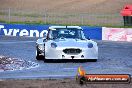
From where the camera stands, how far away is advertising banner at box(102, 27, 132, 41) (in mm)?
36491

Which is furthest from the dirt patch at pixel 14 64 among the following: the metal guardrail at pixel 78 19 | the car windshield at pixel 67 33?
the metal guardrail at pixel 78 19

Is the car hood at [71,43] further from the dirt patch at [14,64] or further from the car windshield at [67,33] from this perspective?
the dirt patch at [14,64]

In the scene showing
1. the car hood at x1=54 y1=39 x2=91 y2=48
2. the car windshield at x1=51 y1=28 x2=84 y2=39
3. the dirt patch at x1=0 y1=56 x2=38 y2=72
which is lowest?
the dirt patch at x1=0 y1=56 x2=38 y2=72

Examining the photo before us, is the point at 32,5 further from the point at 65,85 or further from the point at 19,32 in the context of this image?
the point at 65,85

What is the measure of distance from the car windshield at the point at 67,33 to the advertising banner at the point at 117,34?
16.0 m

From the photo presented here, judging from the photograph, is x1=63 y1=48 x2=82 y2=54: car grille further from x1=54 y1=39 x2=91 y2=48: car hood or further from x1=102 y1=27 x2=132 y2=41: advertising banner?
x1=102 y1=27 x2=132 y2=41: advertising banner

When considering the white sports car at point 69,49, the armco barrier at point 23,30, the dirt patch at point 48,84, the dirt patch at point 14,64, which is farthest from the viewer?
the armco barrier at point 23,30

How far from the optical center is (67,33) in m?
20.5

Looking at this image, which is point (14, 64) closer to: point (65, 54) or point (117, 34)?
point (65, 54)

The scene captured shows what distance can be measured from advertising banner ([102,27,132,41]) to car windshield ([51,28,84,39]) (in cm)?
1599

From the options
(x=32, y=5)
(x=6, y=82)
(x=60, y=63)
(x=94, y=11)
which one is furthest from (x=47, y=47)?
(x=32, y=5)

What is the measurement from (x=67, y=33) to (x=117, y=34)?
16959mm

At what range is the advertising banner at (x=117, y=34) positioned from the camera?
36.5m

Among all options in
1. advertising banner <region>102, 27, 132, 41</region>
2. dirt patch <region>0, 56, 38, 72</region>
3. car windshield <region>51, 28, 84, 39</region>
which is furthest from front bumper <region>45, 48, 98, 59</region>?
advertising banner <region>102, 27, 132, 41</region>
